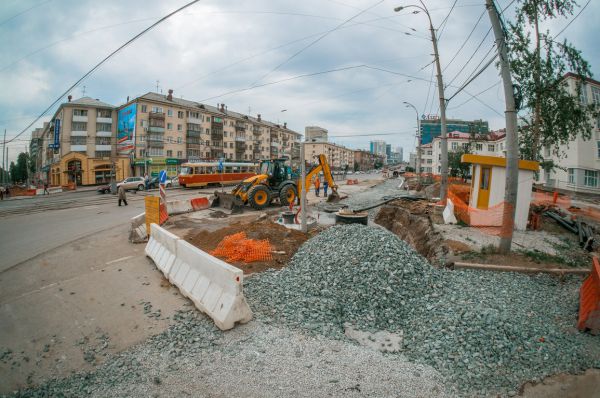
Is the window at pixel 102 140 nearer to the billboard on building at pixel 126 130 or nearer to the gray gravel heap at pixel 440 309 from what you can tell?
the billboard on building at pixel 126 130

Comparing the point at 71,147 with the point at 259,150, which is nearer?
the point at 71,147

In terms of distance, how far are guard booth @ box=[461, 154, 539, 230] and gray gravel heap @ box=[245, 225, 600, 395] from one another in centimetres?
470

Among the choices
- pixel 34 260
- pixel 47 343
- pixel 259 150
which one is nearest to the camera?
pixel 47 343

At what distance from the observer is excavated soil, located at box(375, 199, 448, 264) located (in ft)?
26.9

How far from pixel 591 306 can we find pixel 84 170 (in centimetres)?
5570

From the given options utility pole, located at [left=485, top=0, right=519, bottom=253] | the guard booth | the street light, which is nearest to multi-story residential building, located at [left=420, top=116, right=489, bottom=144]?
the street light

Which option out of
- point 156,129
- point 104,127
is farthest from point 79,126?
point 156,129

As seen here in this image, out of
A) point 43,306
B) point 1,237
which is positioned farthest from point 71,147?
point 43,306

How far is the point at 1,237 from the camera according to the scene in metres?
10.4

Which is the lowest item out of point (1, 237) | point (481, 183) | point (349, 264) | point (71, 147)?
point (1, 237)

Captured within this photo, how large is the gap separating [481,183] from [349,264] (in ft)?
28.4

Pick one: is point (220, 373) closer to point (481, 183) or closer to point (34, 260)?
point (34, 260)

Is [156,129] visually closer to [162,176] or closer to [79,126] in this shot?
[79,126]

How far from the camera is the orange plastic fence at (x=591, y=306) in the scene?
13.3 feet
